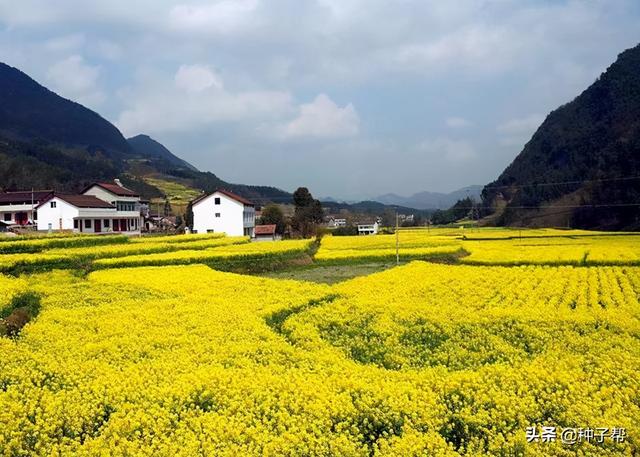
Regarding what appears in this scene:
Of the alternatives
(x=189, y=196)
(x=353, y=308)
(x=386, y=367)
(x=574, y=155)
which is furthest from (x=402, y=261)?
(x=189, y=196)

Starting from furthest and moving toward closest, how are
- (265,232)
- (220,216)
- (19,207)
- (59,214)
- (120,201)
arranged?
(265,232) < (120,201) < (220,216) < (19,207) < (59,214)

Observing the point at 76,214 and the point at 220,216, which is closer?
the point at 76,214

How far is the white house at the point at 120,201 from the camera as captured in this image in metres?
62.8

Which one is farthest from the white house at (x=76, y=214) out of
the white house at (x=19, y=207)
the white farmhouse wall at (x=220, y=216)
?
the white farmhouse wall at (x=220, y=216)

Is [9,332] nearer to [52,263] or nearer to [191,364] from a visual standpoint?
[191,364]

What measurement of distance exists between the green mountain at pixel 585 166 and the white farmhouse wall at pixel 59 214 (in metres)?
63.2

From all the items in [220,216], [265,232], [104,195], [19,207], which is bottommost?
[265,232]

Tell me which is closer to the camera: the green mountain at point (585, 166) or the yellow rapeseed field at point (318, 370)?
the yellow rapeseed field at point (318, 370)

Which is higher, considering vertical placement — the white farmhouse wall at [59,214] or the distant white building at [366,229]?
the white farmhouse wall at [59,214]

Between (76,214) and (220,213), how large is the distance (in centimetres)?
1655

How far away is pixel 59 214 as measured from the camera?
54531mm

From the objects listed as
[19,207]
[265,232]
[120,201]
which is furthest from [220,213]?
[19,207]

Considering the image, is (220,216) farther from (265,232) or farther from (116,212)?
(116,212)

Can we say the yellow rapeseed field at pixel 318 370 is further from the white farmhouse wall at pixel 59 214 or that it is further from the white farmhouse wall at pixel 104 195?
the white farmhouse wall at pixel 104 195
